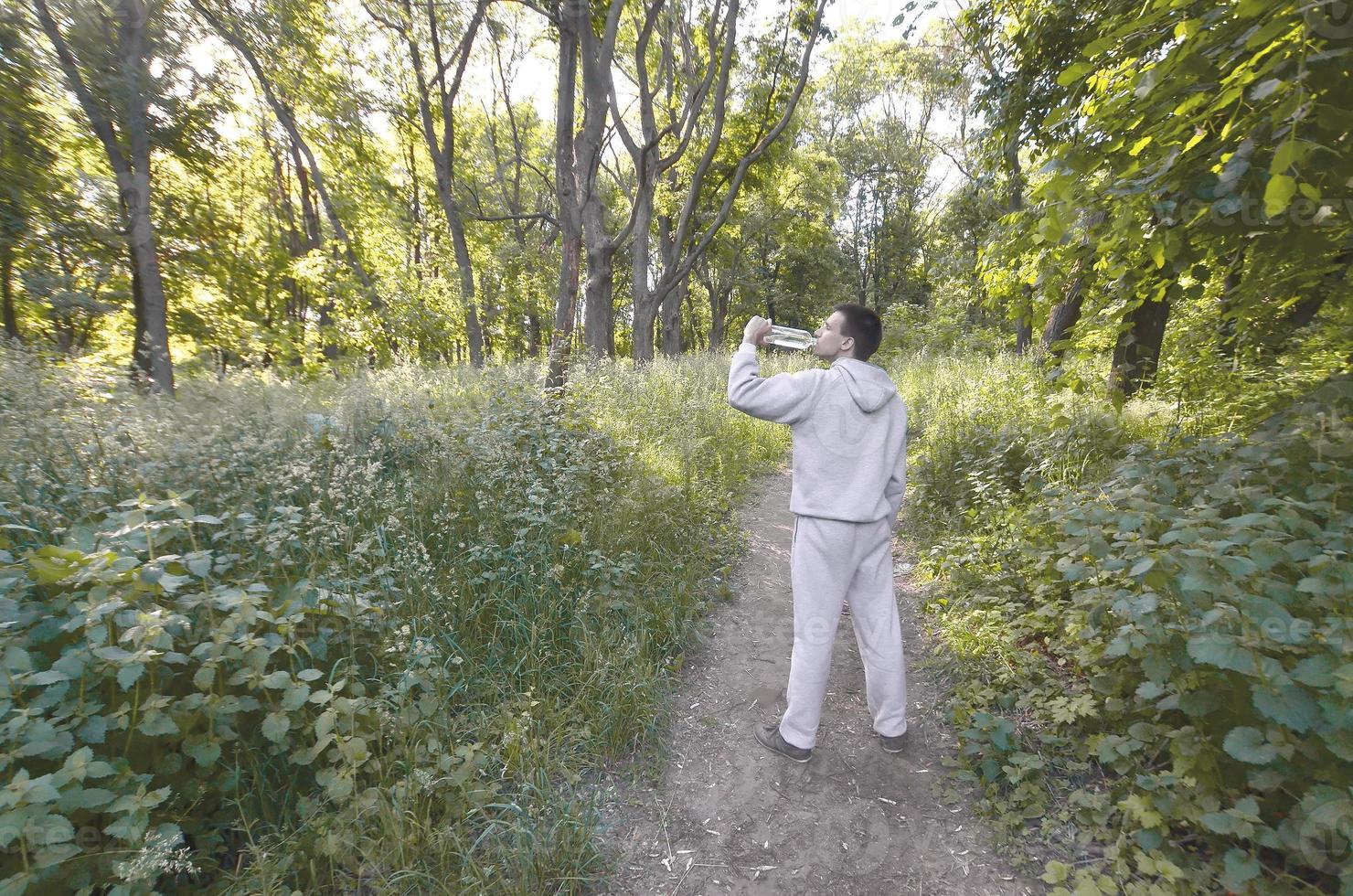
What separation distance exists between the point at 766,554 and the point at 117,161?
432 inches

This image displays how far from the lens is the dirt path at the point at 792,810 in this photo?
217 centimetres

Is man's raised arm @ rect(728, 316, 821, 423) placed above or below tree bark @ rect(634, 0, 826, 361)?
below

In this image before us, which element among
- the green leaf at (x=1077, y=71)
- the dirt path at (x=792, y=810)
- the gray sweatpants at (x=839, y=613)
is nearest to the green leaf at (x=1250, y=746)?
the dirt path at (x=792, y=810)

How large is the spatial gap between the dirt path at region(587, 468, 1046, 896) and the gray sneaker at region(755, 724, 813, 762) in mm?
48

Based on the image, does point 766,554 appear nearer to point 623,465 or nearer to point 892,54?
point 623,465

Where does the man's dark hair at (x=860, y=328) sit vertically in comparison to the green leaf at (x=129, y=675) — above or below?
above

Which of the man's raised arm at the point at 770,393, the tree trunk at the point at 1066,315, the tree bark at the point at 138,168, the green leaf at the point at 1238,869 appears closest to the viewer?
the green leaf at the point at 1238,869

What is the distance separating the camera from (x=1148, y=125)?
8.26 ft

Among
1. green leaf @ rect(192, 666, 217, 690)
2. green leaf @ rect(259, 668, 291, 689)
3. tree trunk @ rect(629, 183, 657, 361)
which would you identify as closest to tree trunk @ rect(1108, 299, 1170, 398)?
green leaf @ rect(259, 668, 291, 689)

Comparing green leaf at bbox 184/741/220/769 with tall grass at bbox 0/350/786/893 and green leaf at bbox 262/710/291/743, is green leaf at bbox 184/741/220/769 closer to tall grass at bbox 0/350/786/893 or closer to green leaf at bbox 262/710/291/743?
tall grass at bbox 0/350/786/893

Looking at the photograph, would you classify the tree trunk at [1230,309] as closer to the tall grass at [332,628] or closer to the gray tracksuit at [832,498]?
the gray tracksuit at [832,498]

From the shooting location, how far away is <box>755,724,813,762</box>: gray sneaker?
8.98 ft

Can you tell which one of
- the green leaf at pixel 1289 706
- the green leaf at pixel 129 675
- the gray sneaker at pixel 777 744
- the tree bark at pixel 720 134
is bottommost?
the gray sneaker at pixel 777 744

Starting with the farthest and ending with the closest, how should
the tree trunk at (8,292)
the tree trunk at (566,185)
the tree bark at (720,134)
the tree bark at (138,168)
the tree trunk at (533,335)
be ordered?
the tree trunk at (533,335)
the tree trunk at (8,292)
the tree bark at (720,134)
the tree bark at (138,168)
the tree trunk at (566,185)
